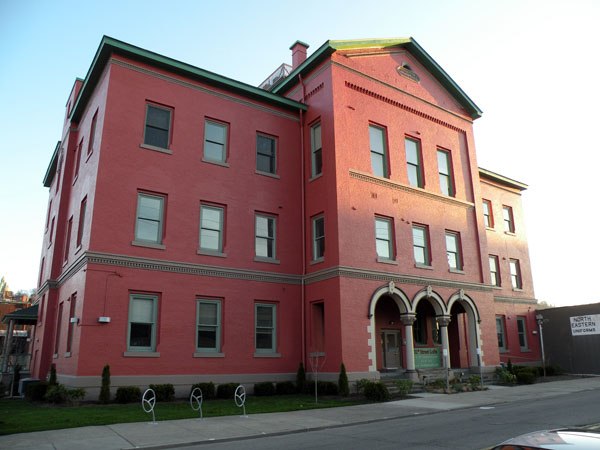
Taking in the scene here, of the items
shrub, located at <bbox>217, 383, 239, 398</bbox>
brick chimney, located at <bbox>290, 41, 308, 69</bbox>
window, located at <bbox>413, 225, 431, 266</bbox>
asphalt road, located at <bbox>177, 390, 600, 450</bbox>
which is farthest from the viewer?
brick chimney, located at <bbox>290, 41, 308, 69</bbox>

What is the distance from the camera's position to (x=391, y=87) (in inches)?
1029

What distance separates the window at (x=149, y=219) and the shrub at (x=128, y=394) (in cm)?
559

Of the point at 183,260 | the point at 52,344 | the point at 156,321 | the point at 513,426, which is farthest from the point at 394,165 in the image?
the point at 52,344

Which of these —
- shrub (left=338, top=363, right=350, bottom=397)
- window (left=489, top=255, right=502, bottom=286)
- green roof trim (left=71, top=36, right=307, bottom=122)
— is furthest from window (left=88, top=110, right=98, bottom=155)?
window (left=489, top=255, right=502, bottom=286)

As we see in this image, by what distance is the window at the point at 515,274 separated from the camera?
35.4 metres

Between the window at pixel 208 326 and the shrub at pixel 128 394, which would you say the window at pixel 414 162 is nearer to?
the window at pixel 208 326

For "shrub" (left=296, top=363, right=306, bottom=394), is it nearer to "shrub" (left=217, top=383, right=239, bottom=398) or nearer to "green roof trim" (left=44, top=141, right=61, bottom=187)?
"shrub" (left=217, top=383, right=239, bottom=398)

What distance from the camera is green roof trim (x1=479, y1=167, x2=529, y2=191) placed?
114 feet

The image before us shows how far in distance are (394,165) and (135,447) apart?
18559 mm

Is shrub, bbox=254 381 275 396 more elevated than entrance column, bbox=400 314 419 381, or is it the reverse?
entrance column, bbox=400 314 419 381

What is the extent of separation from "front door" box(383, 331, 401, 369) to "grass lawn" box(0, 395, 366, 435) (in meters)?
5.83

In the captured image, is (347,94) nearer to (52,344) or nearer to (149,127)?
(149,127)

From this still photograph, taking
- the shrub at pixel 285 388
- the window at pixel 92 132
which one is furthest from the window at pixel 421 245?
the window at pixel 92 132

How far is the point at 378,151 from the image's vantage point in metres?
24.9
